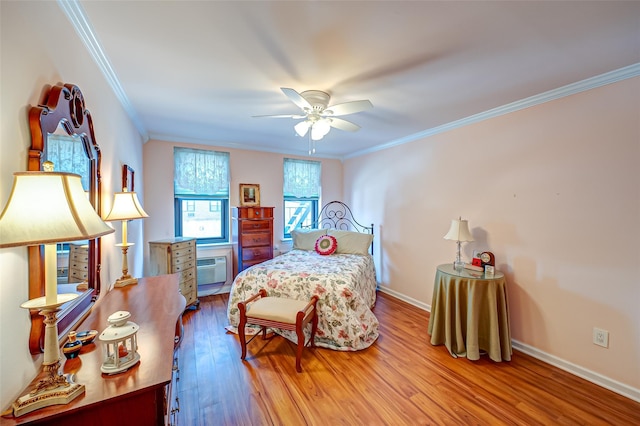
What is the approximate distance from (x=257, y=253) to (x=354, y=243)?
148 cm

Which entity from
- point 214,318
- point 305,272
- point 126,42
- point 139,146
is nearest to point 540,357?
point 305,272

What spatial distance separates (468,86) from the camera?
2.25 meters

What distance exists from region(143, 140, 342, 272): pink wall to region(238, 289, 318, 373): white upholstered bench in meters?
2.14

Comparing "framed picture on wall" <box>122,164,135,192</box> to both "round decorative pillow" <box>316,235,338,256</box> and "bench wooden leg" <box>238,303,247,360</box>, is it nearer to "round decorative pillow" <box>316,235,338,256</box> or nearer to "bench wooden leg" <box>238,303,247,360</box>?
"bench wooden leg" <box>238,303,247,360</box>

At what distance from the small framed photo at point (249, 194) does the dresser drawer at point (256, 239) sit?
644mm

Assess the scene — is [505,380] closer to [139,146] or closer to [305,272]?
[305,272]

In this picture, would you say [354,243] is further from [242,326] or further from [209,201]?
[209,201]

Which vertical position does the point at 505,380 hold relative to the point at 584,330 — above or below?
below

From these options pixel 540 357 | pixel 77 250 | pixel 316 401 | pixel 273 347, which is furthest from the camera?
pixel 273 347

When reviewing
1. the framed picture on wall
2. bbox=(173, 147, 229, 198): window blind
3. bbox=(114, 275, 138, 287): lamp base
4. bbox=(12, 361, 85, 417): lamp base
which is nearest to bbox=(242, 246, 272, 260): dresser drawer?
bbox=(173, 147, 229, 198): window blind

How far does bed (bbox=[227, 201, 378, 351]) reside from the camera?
2.67 metres

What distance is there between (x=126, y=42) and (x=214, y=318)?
116 inches

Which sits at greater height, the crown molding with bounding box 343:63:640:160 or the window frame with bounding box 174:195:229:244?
the crown molding with bounding box 343:63:640:160

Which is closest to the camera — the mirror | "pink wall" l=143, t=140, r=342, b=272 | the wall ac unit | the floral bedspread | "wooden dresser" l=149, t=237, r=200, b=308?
the mirror
